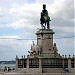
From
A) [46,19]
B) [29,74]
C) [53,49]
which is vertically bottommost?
[29,74]

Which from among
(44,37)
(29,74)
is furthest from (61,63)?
(29,74)

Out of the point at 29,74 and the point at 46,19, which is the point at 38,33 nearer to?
the point at 46,19

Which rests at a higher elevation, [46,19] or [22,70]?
[46,19]

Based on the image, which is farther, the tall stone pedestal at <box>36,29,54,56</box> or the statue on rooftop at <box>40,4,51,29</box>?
the statue on rooftop at <box>40,4,51,29</box>

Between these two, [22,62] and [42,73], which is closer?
[42,73]

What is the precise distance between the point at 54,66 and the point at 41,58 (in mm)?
2667

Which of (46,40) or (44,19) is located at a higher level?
(44,19)

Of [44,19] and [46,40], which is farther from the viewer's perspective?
[44,19]

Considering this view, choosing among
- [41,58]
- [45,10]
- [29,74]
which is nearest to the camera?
[29,74]

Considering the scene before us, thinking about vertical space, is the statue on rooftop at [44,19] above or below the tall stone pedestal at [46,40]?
above

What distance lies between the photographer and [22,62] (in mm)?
54875

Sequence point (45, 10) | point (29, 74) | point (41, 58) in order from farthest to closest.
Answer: point (45, 10)
point (41, 58)
point (29, 74)

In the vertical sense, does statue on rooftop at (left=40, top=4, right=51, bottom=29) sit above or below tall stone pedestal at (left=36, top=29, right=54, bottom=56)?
above

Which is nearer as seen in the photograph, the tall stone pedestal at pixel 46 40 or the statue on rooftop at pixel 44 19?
the tall stone pedestal at pixel 46 40
